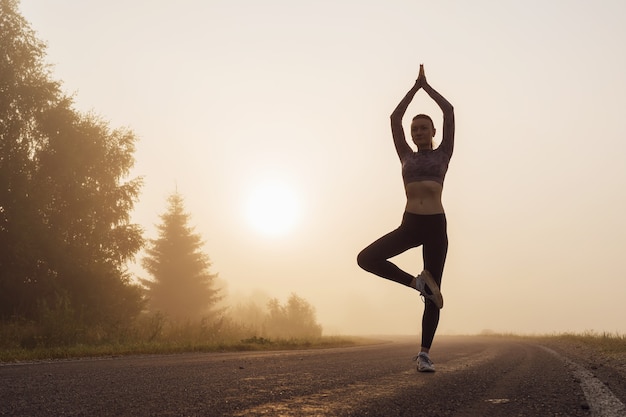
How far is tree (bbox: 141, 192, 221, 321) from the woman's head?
27.3m

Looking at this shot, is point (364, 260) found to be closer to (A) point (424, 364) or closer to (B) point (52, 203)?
(A) point (424, 364)

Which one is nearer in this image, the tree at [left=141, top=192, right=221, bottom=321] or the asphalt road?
the asphalt road

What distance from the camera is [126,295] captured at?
19.4m

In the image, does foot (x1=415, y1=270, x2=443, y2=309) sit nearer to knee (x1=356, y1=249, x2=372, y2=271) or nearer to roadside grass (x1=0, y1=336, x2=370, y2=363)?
knee (x1=356, y1=249, x2=372, y2=271)

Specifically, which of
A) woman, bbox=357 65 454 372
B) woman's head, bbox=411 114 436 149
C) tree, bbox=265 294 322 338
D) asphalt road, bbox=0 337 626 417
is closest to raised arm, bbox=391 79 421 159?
woman, bbox=357 65 454 372

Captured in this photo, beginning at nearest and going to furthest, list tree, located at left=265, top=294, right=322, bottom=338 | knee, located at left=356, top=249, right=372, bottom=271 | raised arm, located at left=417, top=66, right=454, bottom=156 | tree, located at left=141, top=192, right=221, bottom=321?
raised arm, located at left=417, top=66, right=454, bottom=156 → knee, located at left=356, top=249, right=372, bottom=271 → tree, located at left=141, top=192, right=221, bottom=321 → tree, located at left=265, top=294, right=322, bottom=338

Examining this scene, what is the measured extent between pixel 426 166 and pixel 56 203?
17.7 meters

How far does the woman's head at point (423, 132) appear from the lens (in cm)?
507

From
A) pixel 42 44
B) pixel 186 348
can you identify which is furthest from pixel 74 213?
pixel 186 348

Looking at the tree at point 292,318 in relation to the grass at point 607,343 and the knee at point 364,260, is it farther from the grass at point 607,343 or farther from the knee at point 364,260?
the knee at point 364,260

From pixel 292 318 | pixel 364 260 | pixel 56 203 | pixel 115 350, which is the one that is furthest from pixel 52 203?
pixel 292 318

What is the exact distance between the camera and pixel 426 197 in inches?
191

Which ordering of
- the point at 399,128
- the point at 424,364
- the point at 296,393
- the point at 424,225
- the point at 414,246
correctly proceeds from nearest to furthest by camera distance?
the point at 296,393
the point at 424,225
the point at 424,364
the point at 414,246
the point at 399,128

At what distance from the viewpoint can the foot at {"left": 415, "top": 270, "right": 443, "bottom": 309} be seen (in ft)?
15.8
